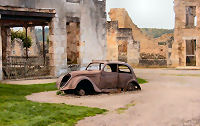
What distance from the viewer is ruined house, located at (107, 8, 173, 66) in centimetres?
3078

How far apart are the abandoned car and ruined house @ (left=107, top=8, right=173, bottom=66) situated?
59.8 ft

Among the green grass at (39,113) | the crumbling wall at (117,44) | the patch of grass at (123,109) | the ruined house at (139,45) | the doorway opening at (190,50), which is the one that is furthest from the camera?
the crumbling wall at (117,44)

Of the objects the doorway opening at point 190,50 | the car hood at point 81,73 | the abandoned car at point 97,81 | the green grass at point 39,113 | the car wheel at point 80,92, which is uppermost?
the doorway opening at point 190,50

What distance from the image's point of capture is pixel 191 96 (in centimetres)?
1040

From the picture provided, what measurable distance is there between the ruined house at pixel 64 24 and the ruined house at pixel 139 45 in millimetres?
12362

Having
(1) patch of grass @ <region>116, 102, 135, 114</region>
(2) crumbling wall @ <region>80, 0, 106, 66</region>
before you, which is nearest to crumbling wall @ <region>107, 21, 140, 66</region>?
(2) crumbling wall @ <region>80, 0, 106, 66</region>

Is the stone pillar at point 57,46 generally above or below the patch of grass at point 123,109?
above

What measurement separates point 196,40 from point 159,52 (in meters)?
7.67

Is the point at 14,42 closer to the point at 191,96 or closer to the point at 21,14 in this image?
the point at 21,14

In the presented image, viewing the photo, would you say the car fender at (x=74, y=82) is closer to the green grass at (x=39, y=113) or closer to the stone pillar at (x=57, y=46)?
the green grass at (x=39, y=113)

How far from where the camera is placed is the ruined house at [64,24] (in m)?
15.5

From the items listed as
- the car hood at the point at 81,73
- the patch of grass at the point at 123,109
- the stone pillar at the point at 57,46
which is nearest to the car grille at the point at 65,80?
the car hood at the point at 81,73

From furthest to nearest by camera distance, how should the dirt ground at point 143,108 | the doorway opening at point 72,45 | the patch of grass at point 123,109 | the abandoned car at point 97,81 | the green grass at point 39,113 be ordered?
the doorway opening at point 72,45, the abandoned car at point 97,81, the patch of grass at point 123,109, the dirt ground at point 143,108, the green grass at point 39,113

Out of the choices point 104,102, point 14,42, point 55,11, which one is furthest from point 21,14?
point 14,42
